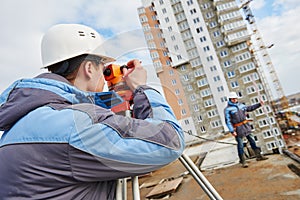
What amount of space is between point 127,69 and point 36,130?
420 millimetres

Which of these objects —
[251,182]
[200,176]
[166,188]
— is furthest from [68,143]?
[166,188]

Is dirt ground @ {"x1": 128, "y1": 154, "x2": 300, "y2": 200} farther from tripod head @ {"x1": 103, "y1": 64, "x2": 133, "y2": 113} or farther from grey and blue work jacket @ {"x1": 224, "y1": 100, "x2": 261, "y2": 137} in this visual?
tripod head @ {"x1": 103, "y1": 64, "x2": 133, "y2": 113}

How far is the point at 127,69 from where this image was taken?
962 mm

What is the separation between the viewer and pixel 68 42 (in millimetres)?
1058

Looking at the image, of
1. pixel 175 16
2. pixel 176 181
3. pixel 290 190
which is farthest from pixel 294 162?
pixel 175 16

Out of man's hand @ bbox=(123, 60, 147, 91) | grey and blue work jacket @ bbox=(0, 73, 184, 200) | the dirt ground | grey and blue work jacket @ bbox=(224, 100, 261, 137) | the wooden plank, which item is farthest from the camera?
grey and blue work jacket @ bbox=(224, 100, 261, 137)

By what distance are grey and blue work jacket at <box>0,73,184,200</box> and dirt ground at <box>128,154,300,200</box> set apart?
1321 mm

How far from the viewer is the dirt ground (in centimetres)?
286

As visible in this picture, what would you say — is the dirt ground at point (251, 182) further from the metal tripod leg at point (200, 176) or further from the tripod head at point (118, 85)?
the tripod head at point (118, 85)

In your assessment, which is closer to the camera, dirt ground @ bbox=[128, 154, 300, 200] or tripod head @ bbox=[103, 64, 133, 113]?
tripod head @ bbox=[103, 64, 133, 113]

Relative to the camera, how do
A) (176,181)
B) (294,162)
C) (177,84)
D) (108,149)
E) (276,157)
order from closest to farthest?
(108,149) < (177,84) < (294,162) < (176,181) < (276,157)

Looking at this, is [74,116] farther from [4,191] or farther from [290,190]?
[290,190]

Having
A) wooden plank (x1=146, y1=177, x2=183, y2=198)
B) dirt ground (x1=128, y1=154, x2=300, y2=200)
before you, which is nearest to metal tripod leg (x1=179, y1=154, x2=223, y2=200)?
dirt ground (x1=128, y1=154, x2=300, y2=200)

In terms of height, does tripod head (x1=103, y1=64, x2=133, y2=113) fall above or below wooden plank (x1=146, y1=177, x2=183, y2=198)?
above
